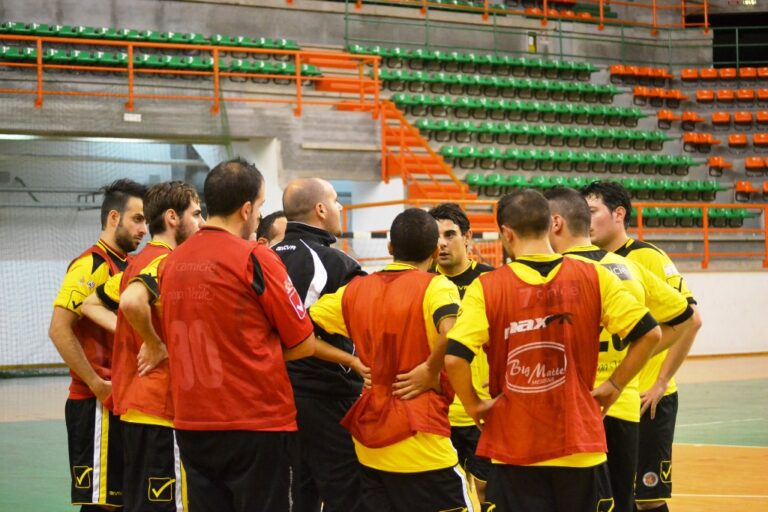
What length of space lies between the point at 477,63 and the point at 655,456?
69.1 feet

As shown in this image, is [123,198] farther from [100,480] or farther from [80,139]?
[80,139]

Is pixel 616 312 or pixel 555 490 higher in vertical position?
pixel 616 312

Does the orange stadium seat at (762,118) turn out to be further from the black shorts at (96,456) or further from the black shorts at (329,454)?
the black shorts at (96,456)

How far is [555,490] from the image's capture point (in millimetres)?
4199

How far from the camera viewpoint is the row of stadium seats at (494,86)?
24172 mm

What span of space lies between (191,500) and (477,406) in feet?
3.95

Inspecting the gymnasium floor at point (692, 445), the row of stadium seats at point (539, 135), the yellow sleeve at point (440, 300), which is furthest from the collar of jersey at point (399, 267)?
the row of stadium seats at point (539, 135)

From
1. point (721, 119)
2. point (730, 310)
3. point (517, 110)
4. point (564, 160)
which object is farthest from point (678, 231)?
point (721, 119)

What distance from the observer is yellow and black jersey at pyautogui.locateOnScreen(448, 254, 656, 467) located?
13.7 feet

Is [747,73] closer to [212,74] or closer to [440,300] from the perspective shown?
[212,74]

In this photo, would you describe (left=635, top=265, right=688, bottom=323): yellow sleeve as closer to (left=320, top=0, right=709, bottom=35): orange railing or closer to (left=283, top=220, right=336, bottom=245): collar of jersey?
(left=283, top=220, right=336, bottom=245): collar of jersey

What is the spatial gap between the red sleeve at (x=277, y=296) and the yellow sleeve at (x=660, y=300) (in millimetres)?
1772

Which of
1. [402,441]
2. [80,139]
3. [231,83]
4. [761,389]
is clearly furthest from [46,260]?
[402,441]

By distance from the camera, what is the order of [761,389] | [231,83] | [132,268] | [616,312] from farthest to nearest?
[231,83] → [761,389] → [132,268] → [616,312]
